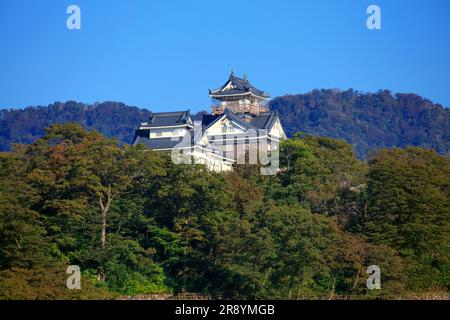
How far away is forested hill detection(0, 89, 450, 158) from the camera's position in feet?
301

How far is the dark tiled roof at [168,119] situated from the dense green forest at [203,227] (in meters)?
6.97

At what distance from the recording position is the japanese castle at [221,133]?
36.7 meters

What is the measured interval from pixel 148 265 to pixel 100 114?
67419 millimetres

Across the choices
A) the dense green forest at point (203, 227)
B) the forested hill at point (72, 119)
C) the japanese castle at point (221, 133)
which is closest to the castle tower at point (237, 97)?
the japanese castle at point (221, 133)

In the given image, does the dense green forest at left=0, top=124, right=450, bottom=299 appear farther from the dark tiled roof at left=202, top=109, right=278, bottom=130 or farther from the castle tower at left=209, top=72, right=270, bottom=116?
the castle tower at left=209, top=72, right=270, bottom=116

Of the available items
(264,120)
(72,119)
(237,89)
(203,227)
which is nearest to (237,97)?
(237,89)

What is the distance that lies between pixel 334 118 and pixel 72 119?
24378mm

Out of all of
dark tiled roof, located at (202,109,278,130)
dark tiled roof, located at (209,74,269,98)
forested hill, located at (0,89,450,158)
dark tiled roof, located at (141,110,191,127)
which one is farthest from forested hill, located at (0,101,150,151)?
dark tiled roof, located at (141,110,191,127)

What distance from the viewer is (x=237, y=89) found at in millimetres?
44469

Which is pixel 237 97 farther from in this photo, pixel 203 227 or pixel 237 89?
pixel 203 227

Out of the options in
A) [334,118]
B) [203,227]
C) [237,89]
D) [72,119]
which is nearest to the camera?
[203,227]

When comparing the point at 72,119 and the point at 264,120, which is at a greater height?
the point at 72,119

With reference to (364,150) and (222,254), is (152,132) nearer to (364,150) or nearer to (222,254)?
(222,254)

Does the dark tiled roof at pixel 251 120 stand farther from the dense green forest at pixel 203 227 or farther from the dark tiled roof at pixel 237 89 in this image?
the dense green forest at pixel 203 227
